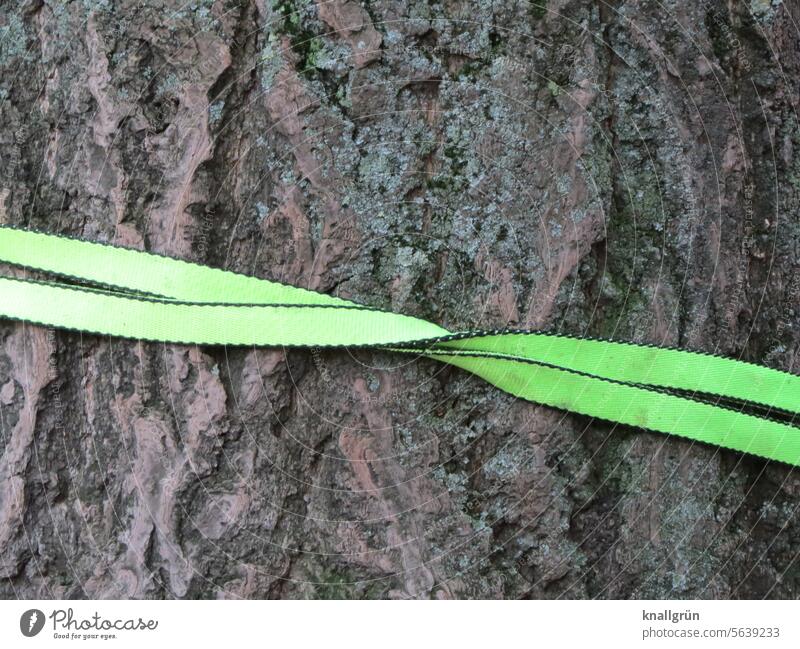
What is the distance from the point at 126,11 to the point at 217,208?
222 millimetres

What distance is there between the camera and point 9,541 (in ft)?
3.03

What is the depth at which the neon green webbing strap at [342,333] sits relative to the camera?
881 mm

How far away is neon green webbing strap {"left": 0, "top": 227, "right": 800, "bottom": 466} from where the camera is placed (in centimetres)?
88
